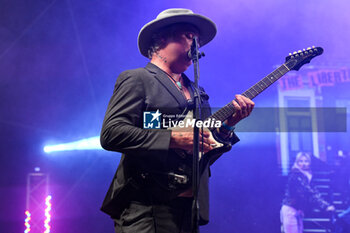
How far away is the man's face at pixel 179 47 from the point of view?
2084mm

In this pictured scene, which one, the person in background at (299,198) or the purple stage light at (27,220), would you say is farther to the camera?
the person in background at (299,198)

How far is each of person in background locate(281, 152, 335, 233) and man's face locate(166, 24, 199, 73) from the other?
295cm

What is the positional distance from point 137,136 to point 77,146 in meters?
2.86

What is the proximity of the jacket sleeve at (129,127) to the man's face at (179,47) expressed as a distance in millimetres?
374

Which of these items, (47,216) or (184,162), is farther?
(47,216)

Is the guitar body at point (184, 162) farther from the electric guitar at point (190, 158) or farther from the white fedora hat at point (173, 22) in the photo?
the white fedora hat at point (173, 22)

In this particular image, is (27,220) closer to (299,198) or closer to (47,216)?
(47,216)

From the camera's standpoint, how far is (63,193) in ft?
13.7

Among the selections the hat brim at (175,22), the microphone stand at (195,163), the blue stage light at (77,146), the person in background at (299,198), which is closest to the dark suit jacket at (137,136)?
the microphone stand at (195,163)

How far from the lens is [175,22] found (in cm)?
219

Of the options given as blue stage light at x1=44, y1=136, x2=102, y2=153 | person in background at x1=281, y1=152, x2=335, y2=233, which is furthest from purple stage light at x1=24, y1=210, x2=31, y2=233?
person in background at x1=281, y1=152, x2=335, y2=233

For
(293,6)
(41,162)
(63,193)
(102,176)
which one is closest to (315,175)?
(293,6)

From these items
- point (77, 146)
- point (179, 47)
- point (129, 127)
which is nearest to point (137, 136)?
point (129, 127)

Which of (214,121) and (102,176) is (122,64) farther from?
(214,121)
